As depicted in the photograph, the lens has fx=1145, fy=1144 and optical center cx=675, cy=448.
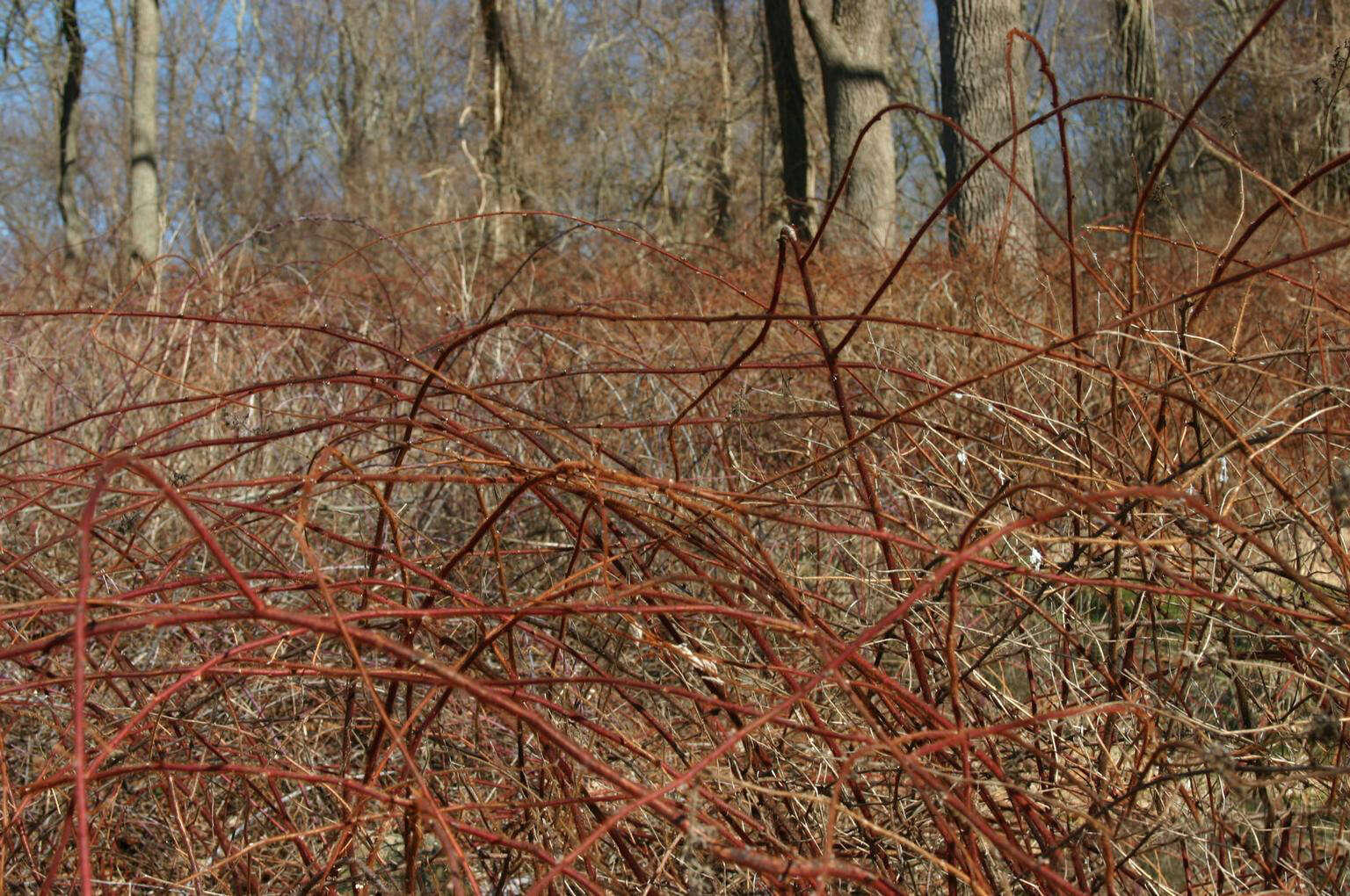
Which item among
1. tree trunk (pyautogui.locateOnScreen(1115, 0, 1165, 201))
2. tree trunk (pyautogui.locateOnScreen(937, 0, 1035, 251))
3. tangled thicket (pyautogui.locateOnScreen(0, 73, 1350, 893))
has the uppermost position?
tree trunk (pyautogui.locateOnScreen(1115, 0, 1165, 201))

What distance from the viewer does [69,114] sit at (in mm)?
15211

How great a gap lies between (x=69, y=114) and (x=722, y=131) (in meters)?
8.79

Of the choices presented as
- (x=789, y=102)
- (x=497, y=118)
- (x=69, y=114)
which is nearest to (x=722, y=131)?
(x=789, y=102)

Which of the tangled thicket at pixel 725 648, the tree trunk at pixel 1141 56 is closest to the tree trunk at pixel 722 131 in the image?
the tree trunk at pixel 1141 56

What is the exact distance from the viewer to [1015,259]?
4977 millimetres

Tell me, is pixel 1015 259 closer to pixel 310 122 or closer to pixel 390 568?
pixel 390 568

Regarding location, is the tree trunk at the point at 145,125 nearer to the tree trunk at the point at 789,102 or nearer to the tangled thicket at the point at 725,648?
the tree trunk at the point at 789,102

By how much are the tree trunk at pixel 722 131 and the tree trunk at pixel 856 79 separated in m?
4.33

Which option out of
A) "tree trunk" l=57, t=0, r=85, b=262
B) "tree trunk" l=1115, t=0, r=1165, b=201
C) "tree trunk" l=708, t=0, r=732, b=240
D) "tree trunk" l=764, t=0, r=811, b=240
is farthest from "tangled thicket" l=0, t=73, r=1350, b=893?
"tree trunk" l=57, t=0, r=85, b=262

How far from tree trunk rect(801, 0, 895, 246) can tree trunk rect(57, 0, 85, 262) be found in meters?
11.0

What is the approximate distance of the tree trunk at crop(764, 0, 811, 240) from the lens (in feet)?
31.7

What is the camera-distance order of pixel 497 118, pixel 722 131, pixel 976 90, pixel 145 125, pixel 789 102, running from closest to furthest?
pixel 976 90 → pixel 789 102 → pixel 497 118 → pixel 145 125 → pixel 722 131

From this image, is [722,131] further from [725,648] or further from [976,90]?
[725,648]

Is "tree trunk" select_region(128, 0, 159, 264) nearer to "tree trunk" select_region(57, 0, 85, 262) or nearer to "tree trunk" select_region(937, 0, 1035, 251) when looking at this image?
"tree trunk" select_region(57, 0, 85, 262)
